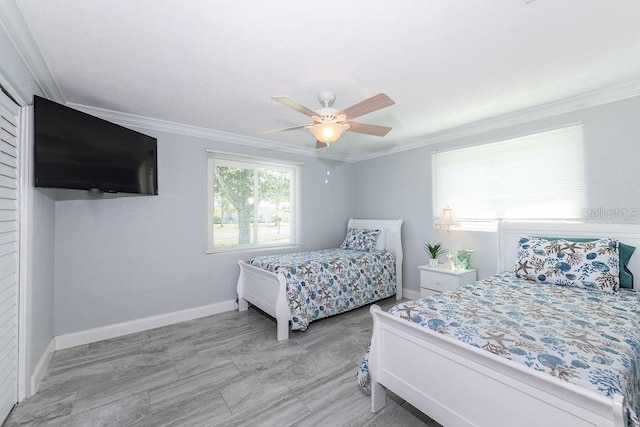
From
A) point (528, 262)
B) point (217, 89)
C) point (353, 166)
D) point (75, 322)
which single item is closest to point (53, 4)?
point (217, 89)

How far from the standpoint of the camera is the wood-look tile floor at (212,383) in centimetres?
181

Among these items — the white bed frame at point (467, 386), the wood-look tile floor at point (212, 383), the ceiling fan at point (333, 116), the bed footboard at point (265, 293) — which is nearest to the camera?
the white bed frame at point (467, 386)

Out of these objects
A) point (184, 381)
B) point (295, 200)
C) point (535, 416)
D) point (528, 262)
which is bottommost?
point (184, 381)

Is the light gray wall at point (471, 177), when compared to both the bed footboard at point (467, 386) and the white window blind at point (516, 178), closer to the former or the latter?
the white window blind at point (516, 178)

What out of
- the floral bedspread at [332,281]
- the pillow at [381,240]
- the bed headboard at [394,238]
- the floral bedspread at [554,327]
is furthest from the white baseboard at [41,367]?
the bed headboard at [394,238]

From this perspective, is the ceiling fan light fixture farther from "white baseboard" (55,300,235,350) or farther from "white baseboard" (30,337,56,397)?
"white baseboard" (30,337,56,397)

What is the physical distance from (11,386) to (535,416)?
9.99 feet

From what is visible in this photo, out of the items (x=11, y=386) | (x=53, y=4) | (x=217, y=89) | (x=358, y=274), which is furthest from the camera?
(x=358, y=274)

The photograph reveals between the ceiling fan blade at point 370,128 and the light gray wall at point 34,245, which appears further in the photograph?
the ceiling fan blade at point 370,128

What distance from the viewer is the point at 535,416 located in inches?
45.0

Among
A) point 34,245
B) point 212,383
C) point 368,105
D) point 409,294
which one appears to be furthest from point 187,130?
point 409,294

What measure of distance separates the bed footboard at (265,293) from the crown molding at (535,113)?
2.78 metres

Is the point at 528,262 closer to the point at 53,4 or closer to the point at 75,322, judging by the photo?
the point at 53,4

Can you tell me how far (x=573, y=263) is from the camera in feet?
7.50
